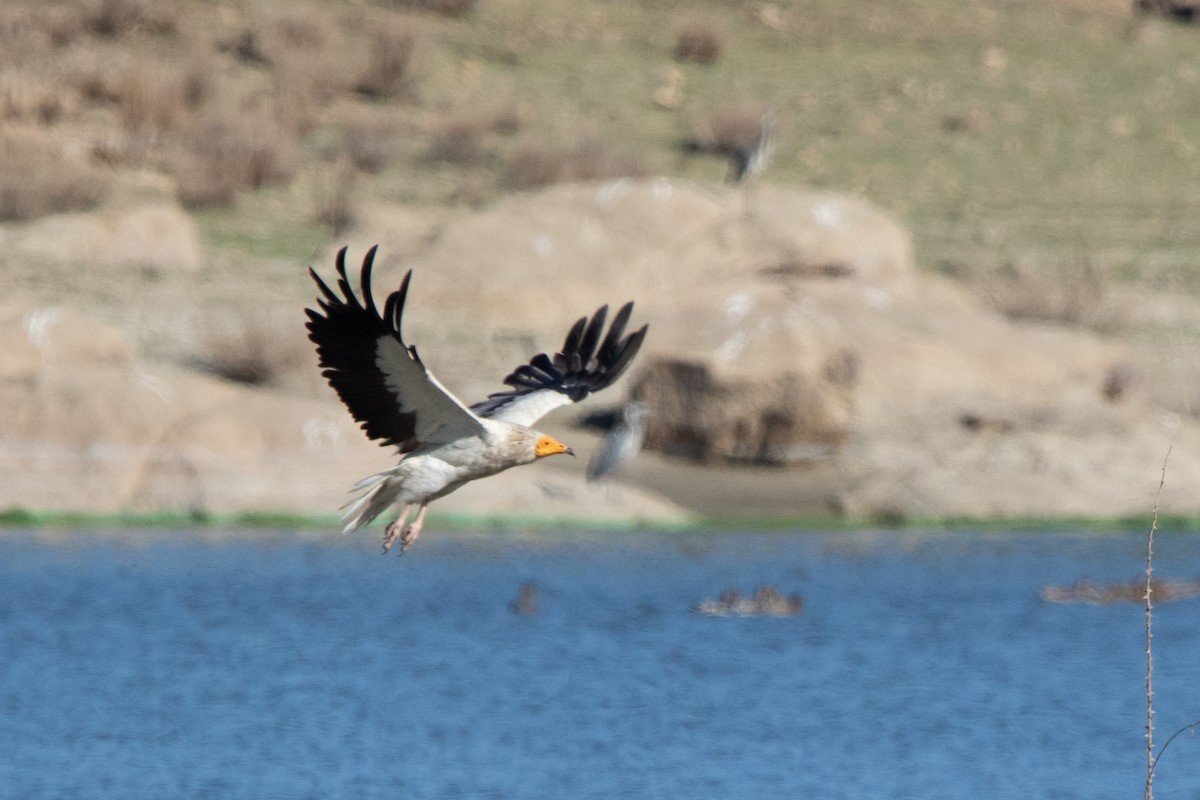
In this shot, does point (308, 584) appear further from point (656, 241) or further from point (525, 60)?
point (525, 60)

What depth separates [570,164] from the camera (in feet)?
87.0

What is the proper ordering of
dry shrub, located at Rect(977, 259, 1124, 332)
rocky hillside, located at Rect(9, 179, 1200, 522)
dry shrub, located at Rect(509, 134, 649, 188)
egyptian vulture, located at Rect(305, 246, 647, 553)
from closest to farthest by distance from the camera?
egyptian vulture, located at Rect(305, 246, 647, 553), rocky hillside, located at Rect(9, 179, 1200, 522), dry shrub, located at Rect(977, 259, 1124, 332), dry shrub, located at Rect(509, 134, 649, 188)

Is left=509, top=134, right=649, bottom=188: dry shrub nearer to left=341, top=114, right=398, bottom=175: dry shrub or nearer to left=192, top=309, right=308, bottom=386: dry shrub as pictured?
left=341, top=114, right=398, bottom=175: dry shrub

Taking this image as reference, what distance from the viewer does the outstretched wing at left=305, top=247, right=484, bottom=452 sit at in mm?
7863

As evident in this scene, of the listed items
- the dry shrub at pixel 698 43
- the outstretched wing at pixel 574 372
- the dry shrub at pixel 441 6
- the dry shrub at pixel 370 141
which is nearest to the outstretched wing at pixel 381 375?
the outstretched wing at pixel 574 372

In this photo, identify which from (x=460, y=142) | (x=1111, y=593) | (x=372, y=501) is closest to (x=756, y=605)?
(x=1111, y=593)

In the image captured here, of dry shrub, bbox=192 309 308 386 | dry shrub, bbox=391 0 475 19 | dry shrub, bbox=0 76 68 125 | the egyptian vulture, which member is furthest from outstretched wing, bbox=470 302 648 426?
dry shrub, bbox=391 0 475 19

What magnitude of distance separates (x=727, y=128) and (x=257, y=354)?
34.4 ft

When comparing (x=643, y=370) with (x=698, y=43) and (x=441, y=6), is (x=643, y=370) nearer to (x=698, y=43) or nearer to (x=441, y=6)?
(x=698, y=43)

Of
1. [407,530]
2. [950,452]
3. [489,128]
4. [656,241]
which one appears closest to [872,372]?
[950,452]

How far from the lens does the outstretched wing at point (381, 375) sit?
7.86 m

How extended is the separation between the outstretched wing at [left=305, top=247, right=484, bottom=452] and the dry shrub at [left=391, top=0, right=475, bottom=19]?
76.7 feet

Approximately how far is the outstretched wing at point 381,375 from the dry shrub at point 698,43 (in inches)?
889

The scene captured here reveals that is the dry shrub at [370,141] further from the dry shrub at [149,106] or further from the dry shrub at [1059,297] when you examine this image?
the dry shrub at [1059,297]
